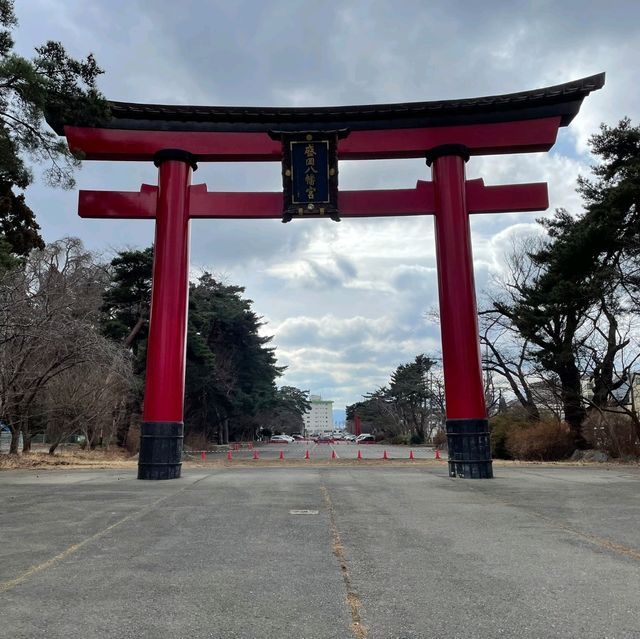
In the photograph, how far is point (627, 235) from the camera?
61.1ft

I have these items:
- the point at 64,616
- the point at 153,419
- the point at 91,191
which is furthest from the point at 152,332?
the point at 64,616

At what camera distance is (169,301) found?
1195 centimetres

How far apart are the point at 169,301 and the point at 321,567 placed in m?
8.79

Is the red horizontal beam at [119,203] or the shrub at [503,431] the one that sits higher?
the red horizontal beam at [119,203]

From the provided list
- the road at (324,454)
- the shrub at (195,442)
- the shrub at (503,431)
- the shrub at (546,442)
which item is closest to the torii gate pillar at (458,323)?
the road at (324,454)

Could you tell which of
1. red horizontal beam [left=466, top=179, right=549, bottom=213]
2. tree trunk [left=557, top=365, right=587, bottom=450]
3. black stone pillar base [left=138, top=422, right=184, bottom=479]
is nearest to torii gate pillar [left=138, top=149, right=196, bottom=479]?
black stone pillar base [left=138, top=422, right=184, bottom=479]

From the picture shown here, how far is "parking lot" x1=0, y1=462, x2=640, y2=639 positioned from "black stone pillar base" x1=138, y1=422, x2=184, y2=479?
2.88 m

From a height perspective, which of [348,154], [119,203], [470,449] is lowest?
[470,449]

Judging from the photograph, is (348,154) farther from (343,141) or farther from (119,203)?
(119,203)

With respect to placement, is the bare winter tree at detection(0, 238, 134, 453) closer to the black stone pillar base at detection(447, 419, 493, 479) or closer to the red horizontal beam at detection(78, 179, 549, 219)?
the red horizontal beam at detection(78, 179, 549, 219)

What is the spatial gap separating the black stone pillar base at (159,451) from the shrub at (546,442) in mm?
16431

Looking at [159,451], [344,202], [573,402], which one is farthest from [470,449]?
[573,402]

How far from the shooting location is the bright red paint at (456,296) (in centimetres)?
1152

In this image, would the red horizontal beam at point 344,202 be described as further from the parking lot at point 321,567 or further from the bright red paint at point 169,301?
the parking lot at point 321,567
